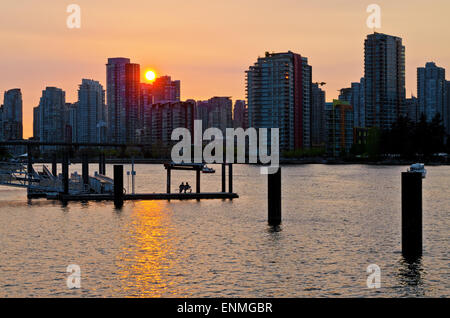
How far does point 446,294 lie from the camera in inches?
855

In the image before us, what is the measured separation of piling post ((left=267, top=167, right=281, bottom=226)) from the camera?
124 ft

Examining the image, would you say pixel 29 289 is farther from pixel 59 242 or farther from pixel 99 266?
pixel 59 242

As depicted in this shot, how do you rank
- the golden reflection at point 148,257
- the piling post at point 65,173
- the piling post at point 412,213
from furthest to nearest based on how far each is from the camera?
the piling post at point 65,173 < the piling post at point 412,213 < the golden reflection at point 148,257

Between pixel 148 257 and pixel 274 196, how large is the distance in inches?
513

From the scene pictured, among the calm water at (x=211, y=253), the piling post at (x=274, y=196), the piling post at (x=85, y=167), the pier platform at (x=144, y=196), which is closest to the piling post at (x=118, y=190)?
the calm water at (x=211, y=253)

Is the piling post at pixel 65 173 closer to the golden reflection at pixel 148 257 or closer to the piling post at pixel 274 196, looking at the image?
the golden reflection at pixel 148 257

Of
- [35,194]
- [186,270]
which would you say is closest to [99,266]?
[186,270]

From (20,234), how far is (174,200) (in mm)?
25425

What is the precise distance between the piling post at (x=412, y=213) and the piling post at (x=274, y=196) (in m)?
11.6

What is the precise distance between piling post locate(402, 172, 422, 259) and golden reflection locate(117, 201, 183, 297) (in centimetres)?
1086

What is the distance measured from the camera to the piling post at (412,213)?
25.1 meters

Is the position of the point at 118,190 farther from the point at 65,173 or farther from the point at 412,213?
the point at 412,213

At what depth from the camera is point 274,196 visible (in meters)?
39.8
